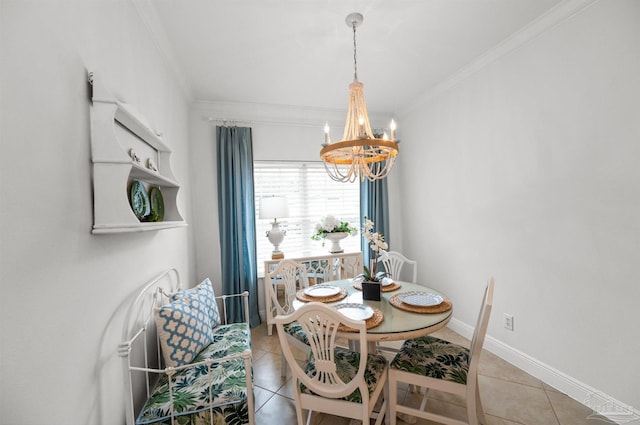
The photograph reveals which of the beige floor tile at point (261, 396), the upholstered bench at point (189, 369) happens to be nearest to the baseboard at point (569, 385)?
the beige floor tile at point (261, 396)

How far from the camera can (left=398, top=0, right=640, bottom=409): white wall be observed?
5.56ft

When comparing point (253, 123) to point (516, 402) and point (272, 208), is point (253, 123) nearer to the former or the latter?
point (272, 208)

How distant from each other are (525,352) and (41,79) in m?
3.39

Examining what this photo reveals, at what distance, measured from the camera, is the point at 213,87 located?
2.94m

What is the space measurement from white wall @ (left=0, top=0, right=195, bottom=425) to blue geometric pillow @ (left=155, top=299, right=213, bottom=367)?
0.23 meters

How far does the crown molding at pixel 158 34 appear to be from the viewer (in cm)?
173

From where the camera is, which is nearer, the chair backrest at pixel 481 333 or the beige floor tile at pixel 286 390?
the chair backrest at pixel 481 333

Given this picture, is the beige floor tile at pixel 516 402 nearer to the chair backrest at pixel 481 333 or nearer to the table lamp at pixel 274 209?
the chair backrest at pixel 481 333

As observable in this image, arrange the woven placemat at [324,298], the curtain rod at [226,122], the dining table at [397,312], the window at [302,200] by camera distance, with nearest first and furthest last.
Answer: the dining table at [397,312] → the woven placemat at [324,298] → the curtain rod at [226,122] → the window at [302,200]

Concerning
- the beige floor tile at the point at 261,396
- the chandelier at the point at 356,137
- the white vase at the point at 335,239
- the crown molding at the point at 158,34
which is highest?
the crown molding at the point at 158,34

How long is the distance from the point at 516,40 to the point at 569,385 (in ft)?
8.78

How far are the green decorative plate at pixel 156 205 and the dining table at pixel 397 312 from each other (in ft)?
3.50

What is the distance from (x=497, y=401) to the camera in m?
1.94

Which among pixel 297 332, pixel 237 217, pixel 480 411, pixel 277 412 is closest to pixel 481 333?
pixel 480 411
